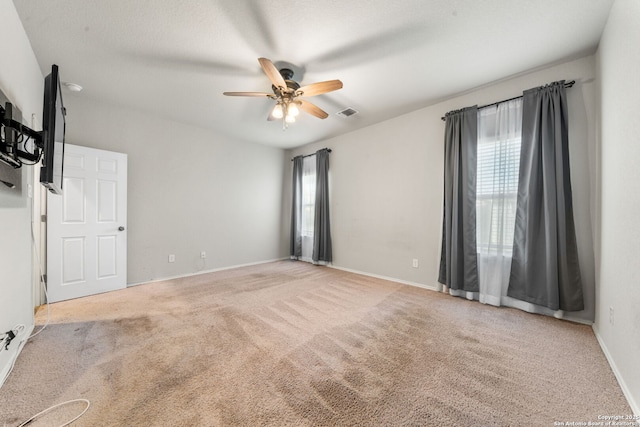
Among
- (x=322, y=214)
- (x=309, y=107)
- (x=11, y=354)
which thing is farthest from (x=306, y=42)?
(x=11, y=354)

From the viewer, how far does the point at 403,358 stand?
5.85 ft

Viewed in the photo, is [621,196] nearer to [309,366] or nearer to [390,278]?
[309,366]

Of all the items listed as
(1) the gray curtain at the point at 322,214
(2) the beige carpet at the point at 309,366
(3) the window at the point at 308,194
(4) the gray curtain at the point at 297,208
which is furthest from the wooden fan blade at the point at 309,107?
(4) the gray curtain at the point at 297,208

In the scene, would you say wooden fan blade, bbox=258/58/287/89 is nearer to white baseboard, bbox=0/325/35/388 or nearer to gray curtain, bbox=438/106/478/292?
gray curtain, bbox=438/106/478/292

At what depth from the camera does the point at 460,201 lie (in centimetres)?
303

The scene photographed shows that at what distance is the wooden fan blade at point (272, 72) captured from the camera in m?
1.97

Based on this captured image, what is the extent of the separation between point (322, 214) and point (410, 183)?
1854 millimetres

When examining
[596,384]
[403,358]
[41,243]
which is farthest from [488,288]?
[41,243]

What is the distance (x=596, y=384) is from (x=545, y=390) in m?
0.37

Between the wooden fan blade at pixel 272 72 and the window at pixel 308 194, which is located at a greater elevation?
the wooden fan blade at pixel 272 72

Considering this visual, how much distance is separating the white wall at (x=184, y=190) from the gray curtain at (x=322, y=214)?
45.1 inches

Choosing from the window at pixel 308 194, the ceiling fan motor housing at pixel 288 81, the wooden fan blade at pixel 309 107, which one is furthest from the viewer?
the window at pixel 308 194

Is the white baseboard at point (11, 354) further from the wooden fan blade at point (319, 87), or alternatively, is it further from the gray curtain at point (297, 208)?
the gray curtain at point (297, 208)

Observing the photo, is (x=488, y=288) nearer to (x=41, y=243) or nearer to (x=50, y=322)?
(x=50, y=322)
